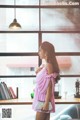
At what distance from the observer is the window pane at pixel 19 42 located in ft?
17.7

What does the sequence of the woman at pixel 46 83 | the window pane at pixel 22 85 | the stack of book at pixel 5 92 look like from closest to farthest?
the woman at pixel 46 83 < the stack of book at pixel 5 92 < the window pane at pixel 22 85

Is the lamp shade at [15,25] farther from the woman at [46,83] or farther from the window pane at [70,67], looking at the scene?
the woman at [46,83]

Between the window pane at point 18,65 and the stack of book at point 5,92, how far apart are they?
318 mm

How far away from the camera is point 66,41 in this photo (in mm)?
5461

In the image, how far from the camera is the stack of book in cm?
508

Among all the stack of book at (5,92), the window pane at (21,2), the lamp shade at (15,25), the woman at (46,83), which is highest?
the window pane at (21,2)

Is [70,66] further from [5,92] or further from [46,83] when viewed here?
[46,83]

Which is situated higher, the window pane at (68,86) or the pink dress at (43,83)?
the pink dress at (43,83)

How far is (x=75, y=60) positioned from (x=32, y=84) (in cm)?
96

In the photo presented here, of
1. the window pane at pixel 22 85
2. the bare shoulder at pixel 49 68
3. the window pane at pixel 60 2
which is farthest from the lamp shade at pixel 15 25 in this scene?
the bare shoulder at pixel 49 68

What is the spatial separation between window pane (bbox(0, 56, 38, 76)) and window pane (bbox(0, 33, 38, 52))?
16 centimetres

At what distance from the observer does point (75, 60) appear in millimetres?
5453

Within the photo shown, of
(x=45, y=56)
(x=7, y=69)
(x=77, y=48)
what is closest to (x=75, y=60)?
(x=77, y=48)

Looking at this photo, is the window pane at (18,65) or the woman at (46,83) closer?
the woman at (46,83)
